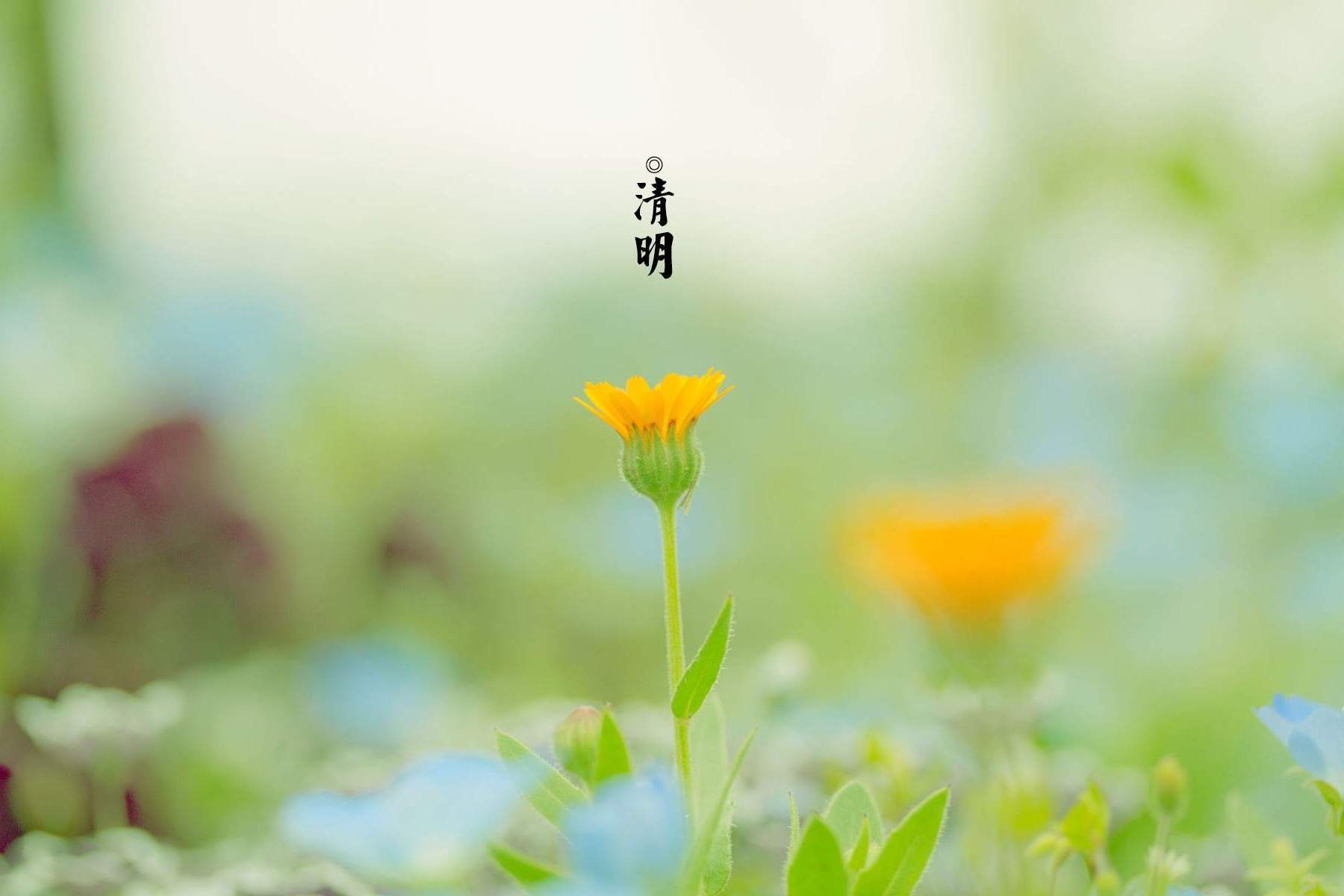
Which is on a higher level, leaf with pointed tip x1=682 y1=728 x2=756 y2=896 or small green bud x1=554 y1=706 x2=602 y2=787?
small green bud x1=554 y1=706 x2=602 y2=787

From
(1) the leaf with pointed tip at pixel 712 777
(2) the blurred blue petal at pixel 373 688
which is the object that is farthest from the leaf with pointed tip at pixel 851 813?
(2) the blurred blue petal at pixel 373 688

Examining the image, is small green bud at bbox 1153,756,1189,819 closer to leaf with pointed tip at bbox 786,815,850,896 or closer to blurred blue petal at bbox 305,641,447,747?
leaf with pointed tip at bbox 786,815,850,896

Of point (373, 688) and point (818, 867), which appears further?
point (373, 688)

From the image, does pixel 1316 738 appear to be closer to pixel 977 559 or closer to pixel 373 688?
pixel 977 559

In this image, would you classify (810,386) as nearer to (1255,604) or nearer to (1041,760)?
(1255,604)

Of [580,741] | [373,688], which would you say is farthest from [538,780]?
[373,688]

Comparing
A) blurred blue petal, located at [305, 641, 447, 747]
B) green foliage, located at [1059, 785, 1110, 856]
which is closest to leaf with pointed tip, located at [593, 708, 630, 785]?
green foliage, located at [1059, 785, 1110, 856]
